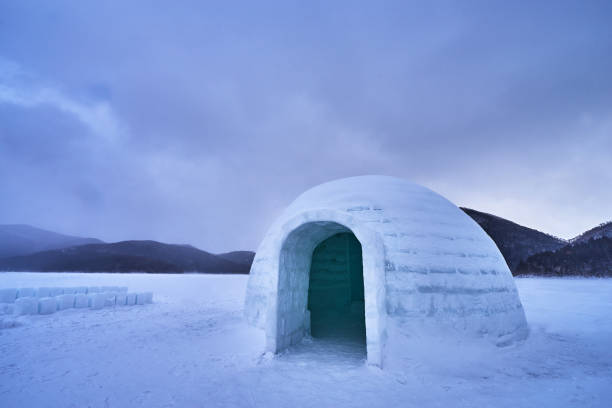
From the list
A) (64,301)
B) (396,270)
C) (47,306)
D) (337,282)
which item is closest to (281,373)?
(396,270)

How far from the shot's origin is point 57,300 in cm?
1109

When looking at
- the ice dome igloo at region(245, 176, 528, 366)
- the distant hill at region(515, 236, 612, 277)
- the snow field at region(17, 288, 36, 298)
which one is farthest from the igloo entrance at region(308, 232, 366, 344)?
the distant hill at region(515, 236, 612, 277)

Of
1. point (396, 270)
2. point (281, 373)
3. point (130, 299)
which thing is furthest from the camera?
point (130, 299)

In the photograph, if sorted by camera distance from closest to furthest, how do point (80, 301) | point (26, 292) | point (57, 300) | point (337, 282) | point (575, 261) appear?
point (337, 282)
point (57, 300)
point (80, 301)
point (26, 292)
point (575, 261)

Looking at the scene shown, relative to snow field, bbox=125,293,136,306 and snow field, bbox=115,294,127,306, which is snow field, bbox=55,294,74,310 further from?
snow field, bbox=125,293,136,306

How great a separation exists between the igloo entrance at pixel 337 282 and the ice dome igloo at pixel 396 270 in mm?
1890

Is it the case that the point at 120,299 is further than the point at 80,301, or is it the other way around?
the point at 120,299

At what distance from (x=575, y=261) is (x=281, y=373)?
36.5 m

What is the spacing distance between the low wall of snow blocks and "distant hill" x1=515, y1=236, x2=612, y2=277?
37.1 m

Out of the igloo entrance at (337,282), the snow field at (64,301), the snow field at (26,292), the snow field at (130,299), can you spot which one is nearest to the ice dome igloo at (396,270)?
the igloo entrance at (337,282)

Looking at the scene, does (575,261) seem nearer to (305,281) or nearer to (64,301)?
(305,281)

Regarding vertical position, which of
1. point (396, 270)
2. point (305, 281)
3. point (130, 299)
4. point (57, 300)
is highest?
point (396, 270)

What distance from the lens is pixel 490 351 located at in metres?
5.43

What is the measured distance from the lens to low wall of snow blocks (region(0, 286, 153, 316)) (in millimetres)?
10258
